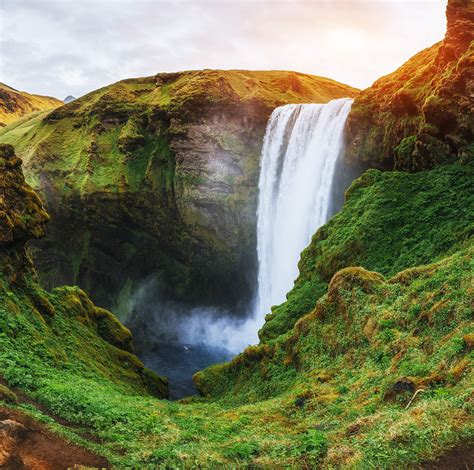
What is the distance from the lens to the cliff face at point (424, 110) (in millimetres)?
20656

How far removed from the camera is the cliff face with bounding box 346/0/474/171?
2066 centimetres

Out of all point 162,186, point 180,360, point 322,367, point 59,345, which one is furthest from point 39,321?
point 162,186

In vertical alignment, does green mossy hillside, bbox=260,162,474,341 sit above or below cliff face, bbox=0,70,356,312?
below

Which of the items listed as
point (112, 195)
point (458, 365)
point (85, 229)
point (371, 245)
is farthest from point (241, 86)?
point (458, 365)

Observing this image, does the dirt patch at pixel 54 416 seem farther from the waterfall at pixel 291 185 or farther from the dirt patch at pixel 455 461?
the waterfall at pixel 291 185

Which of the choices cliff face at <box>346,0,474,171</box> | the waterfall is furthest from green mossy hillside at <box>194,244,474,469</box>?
the waterfall

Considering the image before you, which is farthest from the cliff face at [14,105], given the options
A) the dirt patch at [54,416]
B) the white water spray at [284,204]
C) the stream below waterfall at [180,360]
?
the dirt patch at [54,416]

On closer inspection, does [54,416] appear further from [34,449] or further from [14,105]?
[14,105]

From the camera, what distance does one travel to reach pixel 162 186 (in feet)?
147

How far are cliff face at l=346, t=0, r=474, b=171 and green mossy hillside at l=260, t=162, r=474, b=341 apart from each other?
1.30 m

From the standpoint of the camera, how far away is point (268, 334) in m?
21.7

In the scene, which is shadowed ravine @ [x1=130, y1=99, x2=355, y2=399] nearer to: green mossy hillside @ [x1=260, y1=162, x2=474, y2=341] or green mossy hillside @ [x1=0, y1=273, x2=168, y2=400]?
green mossy hillside @ [x1=0, y1=273, x2=168, y2=400]

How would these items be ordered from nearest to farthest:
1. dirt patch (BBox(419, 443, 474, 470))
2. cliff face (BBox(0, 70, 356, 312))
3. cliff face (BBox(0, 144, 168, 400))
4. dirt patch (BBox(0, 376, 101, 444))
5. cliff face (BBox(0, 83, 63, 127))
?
dirt patch (BBox(419, 443, 474, 470)) → dirt patch (BBox(0, 376, 101, 444)) → cliff face (BBox(0, 144, 168, 400)) → cliff face (BBox(0, 70, 356, 312)) → cliff face (BBox(0, 83, 63, 127))

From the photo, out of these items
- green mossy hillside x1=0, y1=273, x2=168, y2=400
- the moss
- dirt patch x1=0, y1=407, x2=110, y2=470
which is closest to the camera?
dirt patch x1=0, y1=407, x2=110, y2=470
